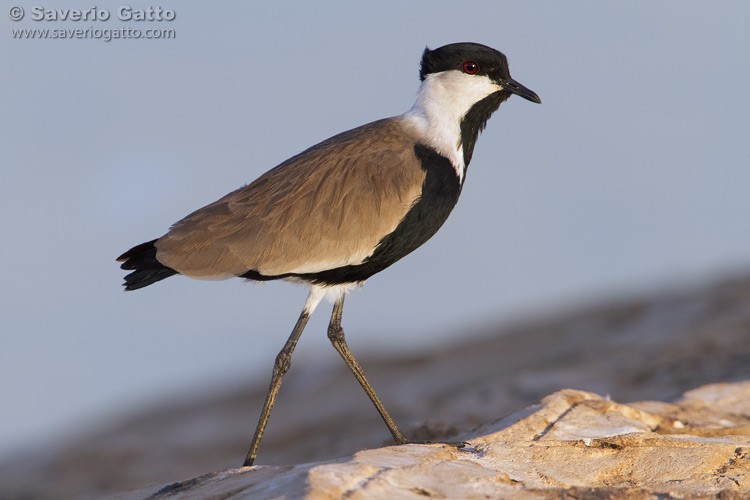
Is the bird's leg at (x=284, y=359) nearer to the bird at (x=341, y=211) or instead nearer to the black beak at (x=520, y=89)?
the bird at (x=341, y=211)

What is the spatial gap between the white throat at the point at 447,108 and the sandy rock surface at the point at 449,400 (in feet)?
6.65

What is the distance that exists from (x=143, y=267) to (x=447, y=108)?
2.52 metres

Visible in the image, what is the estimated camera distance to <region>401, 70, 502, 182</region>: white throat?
20.3ft

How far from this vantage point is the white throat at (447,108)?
20.3ft

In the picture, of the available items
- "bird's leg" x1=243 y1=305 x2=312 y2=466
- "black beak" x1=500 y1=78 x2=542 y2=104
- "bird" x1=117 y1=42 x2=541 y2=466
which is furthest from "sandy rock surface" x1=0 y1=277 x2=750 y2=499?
"black beak" x1=500 y1=78 x2=542 y2=104

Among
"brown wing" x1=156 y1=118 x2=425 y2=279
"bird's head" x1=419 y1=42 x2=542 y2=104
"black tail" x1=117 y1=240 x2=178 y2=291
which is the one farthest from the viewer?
"bird's head" x1=419 y1=42 x2=542 y2=104

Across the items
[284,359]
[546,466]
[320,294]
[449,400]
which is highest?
[320,294]

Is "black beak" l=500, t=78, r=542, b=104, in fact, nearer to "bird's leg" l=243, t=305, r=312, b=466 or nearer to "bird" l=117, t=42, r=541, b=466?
"bird" l=117, t=42, r=541, b=466

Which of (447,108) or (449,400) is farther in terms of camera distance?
(449,400)

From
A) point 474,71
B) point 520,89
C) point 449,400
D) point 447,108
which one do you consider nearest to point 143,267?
point 447,108

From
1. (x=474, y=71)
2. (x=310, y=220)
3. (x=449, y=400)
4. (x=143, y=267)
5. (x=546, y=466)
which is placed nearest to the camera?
Result: (x=546, y=466)

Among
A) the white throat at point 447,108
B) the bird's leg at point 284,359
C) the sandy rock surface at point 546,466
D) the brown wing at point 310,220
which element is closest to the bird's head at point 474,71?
the white throat at point 447,108

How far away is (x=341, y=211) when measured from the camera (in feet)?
19.6

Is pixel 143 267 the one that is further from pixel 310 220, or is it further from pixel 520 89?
pixel 520 89
